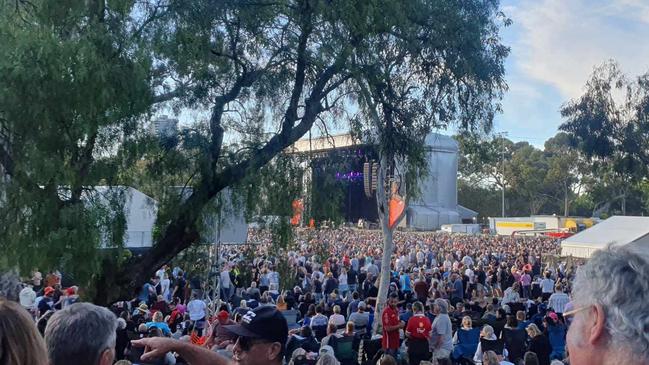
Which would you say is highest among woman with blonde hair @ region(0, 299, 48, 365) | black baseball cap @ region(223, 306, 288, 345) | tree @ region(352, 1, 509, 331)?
tree @ region(352, 1, 509, 331)

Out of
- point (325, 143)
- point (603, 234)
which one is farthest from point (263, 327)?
point (603, 234)

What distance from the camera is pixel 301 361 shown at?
7812mm

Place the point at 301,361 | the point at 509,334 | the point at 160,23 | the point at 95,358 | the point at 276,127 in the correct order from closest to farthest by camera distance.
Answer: the point at 95,358
the point at 160,23
the point at 301,361
the point at 276,127
the point at 509,334

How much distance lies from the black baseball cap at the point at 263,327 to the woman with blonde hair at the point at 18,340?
127 cm

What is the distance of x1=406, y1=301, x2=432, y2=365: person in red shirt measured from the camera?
9.61 meters

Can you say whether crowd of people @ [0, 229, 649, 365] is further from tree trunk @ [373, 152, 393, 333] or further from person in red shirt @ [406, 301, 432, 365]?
tree trunk @ [373, 152, 393, 333]

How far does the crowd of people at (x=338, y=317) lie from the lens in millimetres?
1684

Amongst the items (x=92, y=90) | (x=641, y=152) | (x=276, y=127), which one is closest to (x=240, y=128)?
(x=276, y=127)

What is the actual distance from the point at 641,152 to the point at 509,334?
2256 centimetres

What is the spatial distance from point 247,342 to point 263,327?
0.11 meters

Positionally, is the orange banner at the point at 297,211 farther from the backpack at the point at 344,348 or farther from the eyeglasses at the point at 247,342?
the eyeglasses at the point at 247,342

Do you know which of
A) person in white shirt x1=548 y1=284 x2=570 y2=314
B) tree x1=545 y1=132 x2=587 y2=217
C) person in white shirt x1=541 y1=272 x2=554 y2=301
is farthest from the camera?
tree x1=545 y1=132 x2=587 y2=217

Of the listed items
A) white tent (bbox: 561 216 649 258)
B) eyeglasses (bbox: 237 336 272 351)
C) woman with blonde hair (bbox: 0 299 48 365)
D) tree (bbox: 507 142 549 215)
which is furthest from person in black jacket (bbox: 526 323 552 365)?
tree (bbox: 507 142 549 215)

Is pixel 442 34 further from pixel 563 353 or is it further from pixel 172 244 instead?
pixel 563 353
